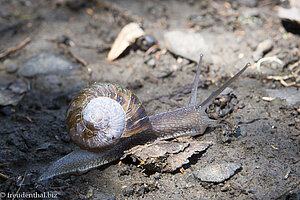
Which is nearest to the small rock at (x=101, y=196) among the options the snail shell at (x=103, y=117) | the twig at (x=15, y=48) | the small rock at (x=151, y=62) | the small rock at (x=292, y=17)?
the snail shell at (x=103, y=117)

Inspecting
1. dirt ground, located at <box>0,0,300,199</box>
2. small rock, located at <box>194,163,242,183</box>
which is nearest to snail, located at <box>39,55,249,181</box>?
dirt ground, located at <box>0,0,300,199</box>

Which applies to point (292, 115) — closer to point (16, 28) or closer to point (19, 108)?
point (19, 108)

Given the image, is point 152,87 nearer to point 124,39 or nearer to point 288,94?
point 124,39

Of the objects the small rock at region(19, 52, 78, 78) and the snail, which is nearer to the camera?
the snail

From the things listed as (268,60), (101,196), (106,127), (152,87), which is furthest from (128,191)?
(268,60)

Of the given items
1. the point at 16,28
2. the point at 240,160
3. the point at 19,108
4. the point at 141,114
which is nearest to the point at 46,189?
the point at 141,114

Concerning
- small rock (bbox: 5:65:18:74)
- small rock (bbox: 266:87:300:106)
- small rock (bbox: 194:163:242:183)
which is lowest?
small rock (bbox: 194:163:242:183)

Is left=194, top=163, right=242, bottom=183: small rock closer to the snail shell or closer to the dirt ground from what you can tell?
the dirt ground
